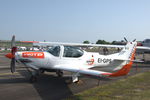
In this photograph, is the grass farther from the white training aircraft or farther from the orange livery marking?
the orange livery marking

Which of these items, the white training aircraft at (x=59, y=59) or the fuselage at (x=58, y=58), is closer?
the white training aircraft at (x=59, y=59)

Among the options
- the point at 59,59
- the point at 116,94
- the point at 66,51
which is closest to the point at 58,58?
the point at 59,59

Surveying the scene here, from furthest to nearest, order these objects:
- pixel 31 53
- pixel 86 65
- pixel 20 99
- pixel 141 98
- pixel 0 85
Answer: pixel 86 65
pixel 31 53
pixel 0 85
pixel 141 98
pixel 20 99

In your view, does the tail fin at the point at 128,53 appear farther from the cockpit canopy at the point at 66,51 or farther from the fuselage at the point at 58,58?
the cockpit canopy at the point at 66,51

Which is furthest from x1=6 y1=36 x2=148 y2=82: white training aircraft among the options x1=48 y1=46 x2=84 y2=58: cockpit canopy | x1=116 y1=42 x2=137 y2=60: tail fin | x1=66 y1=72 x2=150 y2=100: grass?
x1=66 y1=72 x2=150 y2=100: grass

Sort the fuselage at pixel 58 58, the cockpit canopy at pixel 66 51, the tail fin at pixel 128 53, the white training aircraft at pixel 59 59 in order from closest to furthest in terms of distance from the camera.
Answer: the white training aircraft at pixel 59 59 < the fuselage at pixel 58 58 < the cockpit canopy at pixel 66 51 < the tail fin at pixel 128 53

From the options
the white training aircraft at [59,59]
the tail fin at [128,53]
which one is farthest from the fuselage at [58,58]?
the tail fin at [128,53]

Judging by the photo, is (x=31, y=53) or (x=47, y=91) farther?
(x=31, y=53)

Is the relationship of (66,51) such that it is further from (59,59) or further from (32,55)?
(32,55)

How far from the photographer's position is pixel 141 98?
7184 mm

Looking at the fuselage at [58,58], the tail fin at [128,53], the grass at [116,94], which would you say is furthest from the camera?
the tail fin at [128,53]

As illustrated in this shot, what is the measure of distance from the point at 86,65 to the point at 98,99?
3866mm

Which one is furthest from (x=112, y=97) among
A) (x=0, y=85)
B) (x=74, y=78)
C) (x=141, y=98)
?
(x=0, y=85)

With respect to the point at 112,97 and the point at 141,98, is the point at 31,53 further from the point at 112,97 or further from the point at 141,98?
the point at 141,98
